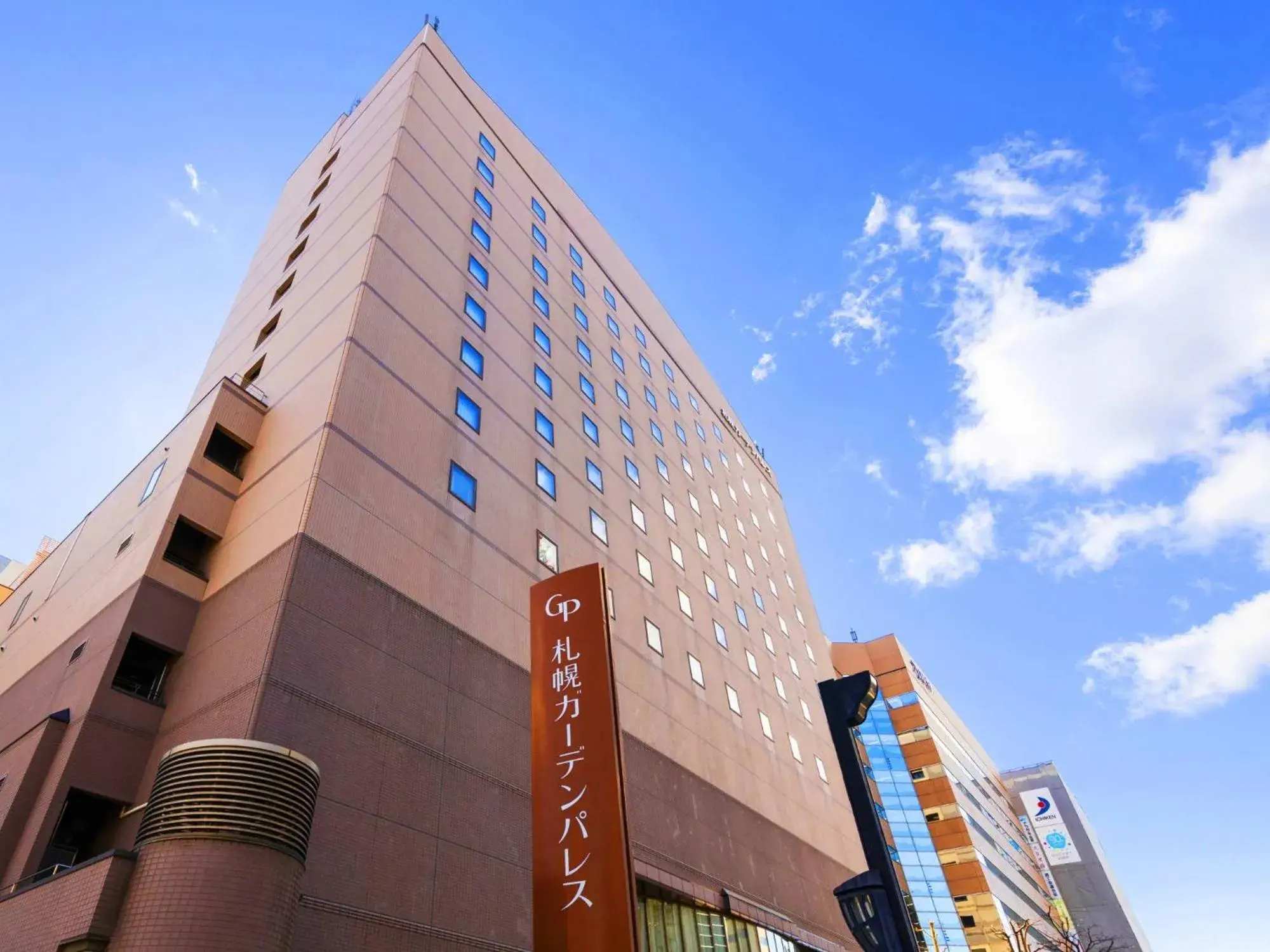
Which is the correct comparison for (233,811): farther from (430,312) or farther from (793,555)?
(793,555)

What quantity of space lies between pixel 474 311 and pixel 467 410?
4.93 m

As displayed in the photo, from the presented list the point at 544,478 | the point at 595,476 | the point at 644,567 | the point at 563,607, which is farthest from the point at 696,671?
the point at 563,607

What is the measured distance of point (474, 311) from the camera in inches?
1057

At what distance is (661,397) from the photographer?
42562 millimetres

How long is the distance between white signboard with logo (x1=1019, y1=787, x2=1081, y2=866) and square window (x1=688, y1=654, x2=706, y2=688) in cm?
11235

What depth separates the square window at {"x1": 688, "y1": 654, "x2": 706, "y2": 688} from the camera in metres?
29.6

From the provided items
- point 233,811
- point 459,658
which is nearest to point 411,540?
point 459,658

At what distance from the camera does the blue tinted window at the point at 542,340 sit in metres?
30.4

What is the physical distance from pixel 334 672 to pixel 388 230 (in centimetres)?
1472

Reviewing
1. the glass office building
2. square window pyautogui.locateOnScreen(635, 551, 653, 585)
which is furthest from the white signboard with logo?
square window pyautogui.locateOnScreen(635, 551, 653, 585)

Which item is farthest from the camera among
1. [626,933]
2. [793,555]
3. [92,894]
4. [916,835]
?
[916,835]

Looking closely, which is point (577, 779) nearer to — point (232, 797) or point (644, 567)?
point (232, 797)

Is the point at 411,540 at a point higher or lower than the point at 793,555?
lower

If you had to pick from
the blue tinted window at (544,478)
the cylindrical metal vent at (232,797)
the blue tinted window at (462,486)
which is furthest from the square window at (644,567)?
the cylindrical metal vent at (232,797)
